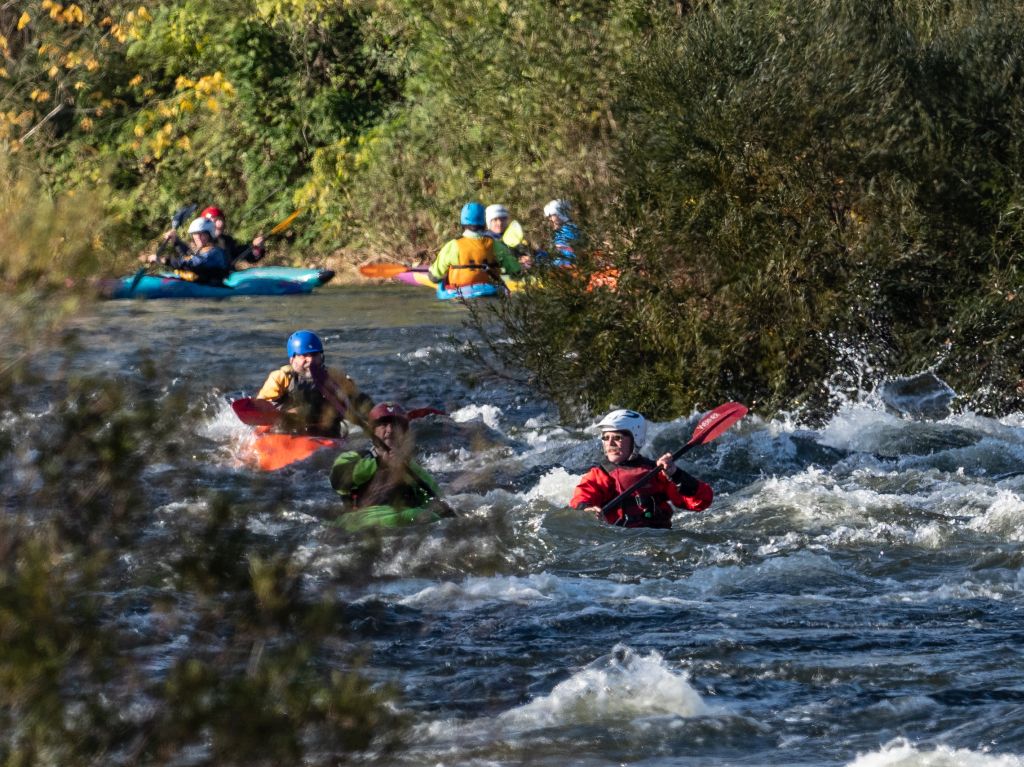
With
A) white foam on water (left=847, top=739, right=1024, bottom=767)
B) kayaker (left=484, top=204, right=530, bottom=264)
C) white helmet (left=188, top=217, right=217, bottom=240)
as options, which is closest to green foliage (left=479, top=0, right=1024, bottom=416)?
white foam on water (left=847, top=739, right=1024, bottom=767)

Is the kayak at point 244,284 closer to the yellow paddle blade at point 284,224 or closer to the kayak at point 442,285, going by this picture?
the kayak at point 442,285

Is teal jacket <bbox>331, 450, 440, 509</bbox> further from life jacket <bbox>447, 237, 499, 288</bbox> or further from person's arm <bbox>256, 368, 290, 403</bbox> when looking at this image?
life jacket <bbox>447, 237, 499, 288</bbox>

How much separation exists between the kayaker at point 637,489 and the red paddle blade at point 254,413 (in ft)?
6.99

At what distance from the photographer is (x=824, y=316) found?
12109 millimetres

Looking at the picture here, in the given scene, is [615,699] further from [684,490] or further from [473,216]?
[473,216]

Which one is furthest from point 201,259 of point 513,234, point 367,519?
point 367,519

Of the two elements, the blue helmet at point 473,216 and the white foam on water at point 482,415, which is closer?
the white foam on water at point 482,415

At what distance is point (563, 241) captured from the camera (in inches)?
512

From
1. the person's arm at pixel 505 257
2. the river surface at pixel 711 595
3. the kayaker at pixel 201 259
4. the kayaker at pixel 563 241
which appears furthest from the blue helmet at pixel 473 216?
the river surface at pixel 711 595

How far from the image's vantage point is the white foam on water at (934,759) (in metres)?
5.44

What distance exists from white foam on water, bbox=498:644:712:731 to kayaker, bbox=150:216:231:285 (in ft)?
51.2

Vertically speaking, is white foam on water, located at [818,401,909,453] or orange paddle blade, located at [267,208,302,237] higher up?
orange paddle blade, located at [267,208,302,237]

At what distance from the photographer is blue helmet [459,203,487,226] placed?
19.2m

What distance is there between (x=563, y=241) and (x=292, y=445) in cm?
471
